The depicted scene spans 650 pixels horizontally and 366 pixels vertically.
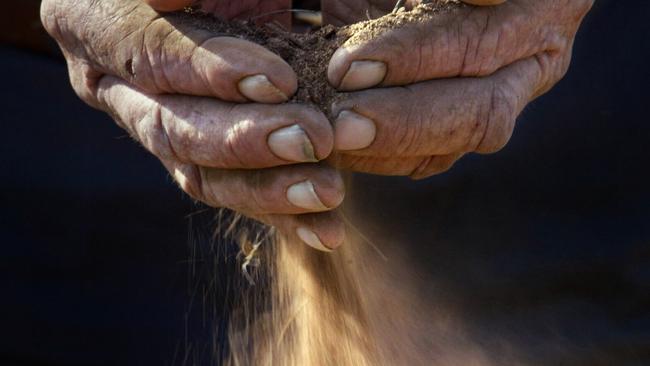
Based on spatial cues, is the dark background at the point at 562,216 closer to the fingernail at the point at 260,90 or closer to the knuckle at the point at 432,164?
the knuckle at the point at 432,164

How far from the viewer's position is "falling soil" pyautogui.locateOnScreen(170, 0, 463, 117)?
119 cm

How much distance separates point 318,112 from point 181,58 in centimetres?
18

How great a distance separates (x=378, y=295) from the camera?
5.46 feet

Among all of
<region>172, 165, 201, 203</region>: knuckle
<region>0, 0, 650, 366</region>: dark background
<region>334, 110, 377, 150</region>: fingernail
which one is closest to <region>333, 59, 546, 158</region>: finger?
<region>334, 110, 377, 150</region>: fingernail

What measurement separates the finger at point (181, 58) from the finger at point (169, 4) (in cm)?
2

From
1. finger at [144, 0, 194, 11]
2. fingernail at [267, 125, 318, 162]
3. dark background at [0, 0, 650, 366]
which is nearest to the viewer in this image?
fingernail at [267, 125, 318, 162]

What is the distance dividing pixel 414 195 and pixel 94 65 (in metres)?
0.66

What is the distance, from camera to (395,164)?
1294 mm

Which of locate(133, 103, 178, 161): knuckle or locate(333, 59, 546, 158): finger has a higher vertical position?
locate(333, 59, 546, 158): finger

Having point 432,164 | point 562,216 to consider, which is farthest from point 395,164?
point 562,216

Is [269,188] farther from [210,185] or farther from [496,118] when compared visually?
[496,118]

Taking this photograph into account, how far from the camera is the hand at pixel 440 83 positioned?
1.18 meters

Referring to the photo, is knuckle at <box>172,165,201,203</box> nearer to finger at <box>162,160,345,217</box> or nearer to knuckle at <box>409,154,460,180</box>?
finger at <box>162,160,345,217</box>

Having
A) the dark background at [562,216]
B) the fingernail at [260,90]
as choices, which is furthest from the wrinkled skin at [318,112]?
the dark background at [562,216]
